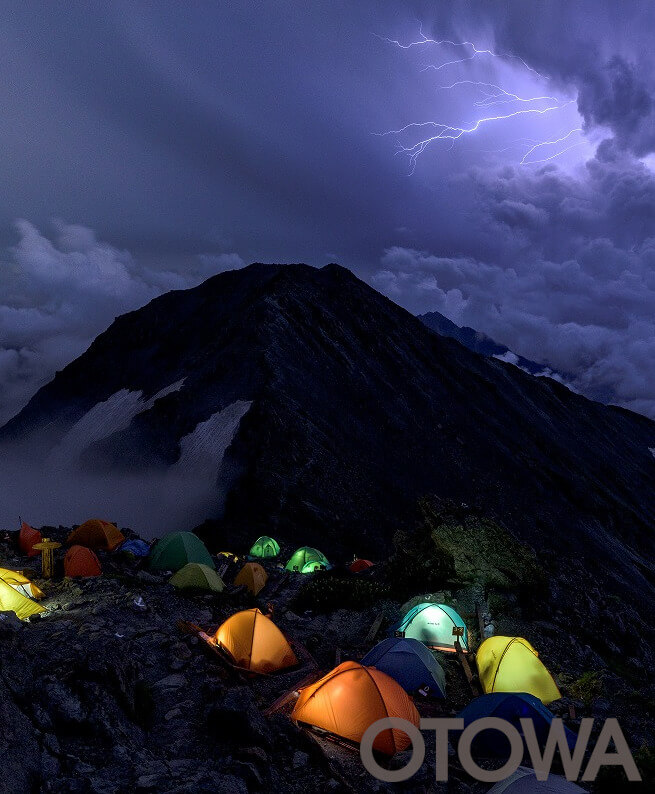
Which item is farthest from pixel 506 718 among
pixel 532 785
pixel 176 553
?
pixel 176 553

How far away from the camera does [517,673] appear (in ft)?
36.6

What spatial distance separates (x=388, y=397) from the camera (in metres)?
52.1

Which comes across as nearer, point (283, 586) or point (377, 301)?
point (283, 586)

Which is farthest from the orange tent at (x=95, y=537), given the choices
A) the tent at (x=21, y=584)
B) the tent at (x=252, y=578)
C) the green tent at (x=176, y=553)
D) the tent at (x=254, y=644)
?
the tent at (x=254, y=644)

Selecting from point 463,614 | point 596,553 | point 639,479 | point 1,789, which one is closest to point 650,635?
point 463,614

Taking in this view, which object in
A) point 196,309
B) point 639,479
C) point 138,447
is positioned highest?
point 196,309

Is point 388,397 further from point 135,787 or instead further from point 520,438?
point 135,787

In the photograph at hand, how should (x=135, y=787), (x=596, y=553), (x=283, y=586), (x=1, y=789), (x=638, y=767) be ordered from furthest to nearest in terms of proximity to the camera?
(x=596, y=553), (x=283, y=586), (x=638, y=767), (x=135, y=787), (x=1, y=789)

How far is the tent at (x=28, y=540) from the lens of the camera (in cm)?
1929

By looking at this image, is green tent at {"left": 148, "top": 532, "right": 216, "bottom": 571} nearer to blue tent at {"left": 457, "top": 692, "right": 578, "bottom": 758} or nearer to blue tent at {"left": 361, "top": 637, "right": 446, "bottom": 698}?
blue tent at {"left": 361, "top": 637, "right": 446, "bottom": 698}

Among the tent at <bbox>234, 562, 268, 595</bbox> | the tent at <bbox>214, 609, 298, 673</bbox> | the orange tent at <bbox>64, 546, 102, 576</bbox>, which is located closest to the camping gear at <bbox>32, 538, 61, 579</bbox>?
the orange tent at <bbox>64, 546, 102, 576</bbox>

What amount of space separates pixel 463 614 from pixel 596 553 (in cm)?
4235

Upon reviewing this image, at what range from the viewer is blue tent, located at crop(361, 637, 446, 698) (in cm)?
1073

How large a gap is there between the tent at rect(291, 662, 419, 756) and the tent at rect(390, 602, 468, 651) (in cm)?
448
